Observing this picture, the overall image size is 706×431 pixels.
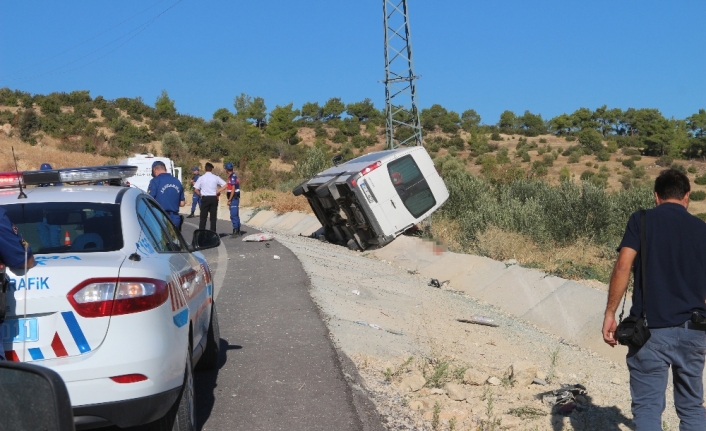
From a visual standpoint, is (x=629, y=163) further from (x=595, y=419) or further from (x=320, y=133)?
(x=595, y=419)

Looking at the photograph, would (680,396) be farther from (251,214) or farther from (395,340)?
(251,214)

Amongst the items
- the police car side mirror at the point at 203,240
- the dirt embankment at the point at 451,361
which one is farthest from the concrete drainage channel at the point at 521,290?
the police car side mirror at the point at 203,240

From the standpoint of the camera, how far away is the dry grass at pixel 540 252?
15789 mm

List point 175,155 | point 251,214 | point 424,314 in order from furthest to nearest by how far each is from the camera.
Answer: point 175,155 < point 251,214 < point 424,314

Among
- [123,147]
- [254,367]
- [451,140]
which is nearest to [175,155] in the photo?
[123,147]

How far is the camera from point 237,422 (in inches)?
220

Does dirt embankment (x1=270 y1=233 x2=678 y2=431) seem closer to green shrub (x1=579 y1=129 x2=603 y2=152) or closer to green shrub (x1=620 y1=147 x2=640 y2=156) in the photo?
green shrub (x1=620 y1=147 x2=640 y2=156)

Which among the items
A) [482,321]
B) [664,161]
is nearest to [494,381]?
[482,321]

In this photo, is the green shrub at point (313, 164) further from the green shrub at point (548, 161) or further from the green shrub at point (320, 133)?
the green shrub at point (320, 133)

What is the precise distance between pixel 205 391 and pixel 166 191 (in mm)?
6533

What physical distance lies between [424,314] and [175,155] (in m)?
53.4

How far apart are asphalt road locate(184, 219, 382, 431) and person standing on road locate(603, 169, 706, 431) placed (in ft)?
6.05

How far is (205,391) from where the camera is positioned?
633 cm

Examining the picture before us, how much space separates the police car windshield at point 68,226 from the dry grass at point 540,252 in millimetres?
11402
